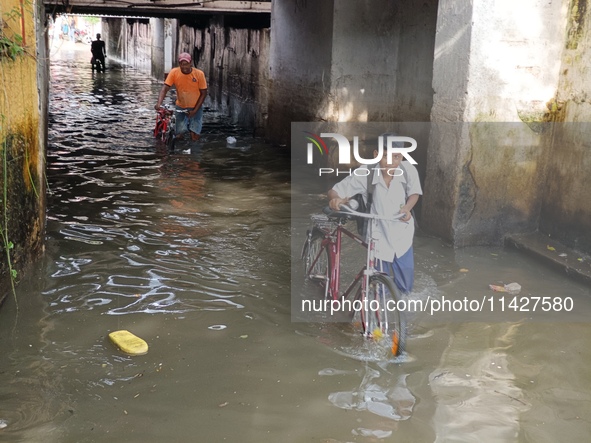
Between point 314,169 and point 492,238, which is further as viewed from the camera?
point 314,169

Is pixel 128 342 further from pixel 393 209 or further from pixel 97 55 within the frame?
pixel 97 55

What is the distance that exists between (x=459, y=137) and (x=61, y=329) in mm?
3950

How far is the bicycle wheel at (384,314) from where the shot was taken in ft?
14.4

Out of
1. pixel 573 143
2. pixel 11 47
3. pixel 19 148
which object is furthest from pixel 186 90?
pixel 573 143

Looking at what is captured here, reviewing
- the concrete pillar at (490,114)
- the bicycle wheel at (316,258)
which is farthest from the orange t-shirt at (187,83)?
the bicycle wheel at (316,258)

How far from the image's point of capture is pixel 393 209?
185 inches

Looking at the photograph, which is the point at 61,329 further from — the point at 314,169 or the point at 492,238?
the point at 314,169

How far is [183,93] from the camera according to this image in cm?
1157

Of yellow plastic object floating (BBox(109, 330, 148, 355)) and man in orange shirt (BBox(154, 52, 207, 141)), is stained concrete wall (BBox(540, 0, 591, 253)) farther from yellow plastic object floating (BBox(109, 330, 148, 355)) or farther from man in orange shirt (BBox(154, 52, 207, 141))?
man in orange shirt (BBox(154, 52, 207, 141))

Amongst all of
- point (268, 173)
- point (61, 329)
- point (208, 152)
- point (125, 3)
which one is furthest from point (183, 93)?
point (61, 329)

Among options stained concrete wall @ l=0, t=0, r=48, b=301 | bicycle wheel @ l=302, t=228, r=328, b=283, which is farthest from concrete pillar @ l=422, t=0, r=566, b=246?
stained concrete wall @ l=0, t=0, r=48, b=301

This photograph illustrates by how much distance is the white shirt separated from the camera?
182 inches

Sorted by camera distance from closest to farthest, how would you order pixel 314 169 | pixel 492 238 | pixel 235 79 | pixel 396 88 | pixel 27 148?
pixel 27 148
pixel 492 238
pixel 396 88
pixel 314 169
pixel 235 79

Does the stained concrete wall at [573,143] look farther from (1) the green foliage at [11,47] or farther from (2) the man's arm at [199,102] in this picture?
(2) the man's arm at [199,102]
